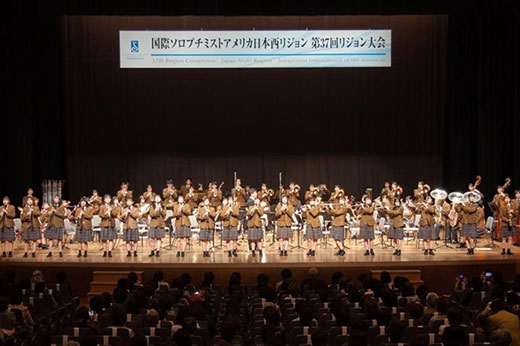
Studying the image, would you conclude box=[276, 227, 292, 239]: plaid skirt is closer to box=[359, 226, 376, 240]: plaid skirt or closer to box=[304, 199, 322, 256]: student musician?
box=[304, 199, 322, 256]: student musician

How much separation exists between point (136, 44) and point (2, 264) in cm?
915

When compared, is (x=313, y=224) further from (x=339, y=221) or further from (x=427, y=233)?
(x=427, y=233)

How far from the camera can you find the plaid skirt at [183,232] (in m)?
16.9

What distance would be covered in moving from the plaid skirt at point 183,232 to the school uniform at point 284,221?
219 cm

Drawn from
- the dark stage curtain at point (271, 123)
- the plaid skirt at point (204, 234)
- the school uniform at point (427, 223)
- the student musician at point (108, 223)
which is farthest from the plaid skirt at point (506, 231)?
the student musician at point (108, 223)

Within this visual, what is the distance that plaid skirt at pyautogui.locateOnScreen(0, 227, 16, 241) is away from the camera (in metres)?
17.1

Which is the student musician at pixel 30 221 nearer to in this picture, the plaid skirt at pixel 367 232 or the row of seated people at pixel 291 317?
the row of seated people at pixel 291 317

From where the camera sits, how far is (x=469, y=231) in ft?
56.1

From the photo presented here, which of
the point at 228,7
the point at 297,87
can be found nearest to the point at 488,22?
the point at 297,87

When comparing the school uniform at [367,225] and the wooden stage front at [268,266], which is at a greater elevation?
the school uniform at [367,225]

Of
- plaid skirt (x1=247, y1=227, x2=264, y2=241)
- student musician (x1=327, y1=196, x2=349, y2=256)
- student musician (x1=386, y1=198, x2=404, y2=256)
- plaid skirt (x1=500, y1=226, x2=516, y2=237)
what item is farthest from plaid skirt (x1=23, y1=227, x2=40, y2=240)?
plaid skirt (x1=500, y1=226, x2=516, y2=237)

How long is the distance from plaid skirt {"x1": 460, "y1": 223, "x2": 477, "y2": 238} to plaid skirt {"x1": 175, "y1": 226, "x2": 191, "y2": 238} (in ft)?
22.1

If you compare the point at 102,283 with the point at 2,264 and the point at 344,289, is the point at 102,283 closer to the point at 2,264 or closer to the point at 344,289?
the point at 2,264

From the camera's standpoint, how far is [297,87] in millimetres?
24188
